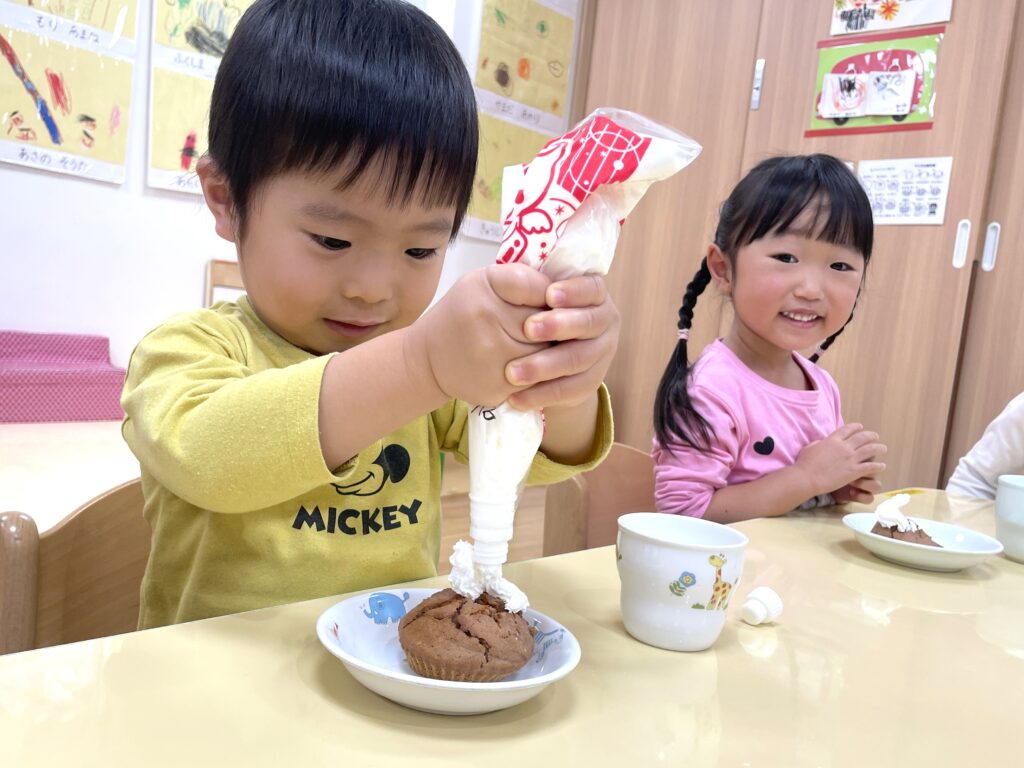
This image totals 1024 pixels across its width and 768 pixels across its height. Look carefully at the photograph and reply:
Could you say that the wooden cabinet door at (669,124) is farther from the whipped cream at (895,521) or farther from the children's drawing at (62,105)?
the whipped cream at (895,521)

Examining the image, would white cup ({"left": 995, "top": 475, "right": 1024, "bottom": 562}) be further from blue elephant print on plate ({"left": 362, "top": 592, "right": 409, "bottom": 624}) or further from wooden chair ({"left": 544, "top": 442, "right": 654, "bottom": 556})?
blue elephant print on plate ({"left": 362, "top": 592, "right": 409, "bottom": 624})

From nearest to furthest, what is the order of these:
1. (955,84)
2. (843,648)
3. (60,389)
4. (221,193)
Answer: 1. (843,648)
2. (221,193)
3. (60,389)
4. (955,84)

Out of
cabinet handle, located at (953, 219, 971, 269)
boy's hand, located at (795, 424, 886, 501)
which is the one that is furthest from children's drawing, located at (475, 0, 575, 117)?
boy's hand, located at (795, 424, 886, 501)

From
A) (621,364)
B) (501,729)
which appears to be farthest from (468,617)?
(621,364)

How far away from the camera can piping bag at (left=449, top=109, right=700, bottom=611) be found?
1.43 feet

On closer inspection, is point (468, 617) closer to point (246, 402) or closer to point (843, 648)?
point (246, 402)

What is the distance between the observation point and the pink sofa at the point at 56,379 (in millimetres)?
1488

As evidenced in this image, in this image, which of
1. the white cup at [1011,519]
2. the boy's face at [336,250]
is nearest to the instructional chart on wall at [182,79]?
the boy's face at [336,250]

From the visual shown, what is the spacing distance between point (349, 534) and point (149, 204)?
147cm

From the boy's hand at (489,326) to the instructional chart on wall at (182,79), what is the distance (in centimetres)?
161

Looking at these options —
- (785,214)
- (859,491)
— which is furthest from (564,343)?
(785,214)

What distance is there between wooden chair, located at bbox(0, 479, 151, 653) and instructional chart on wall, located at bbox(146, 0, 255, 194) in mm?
1343

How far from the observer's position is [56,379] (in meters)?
1.53

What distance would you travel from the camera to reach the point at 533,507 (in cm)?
255
